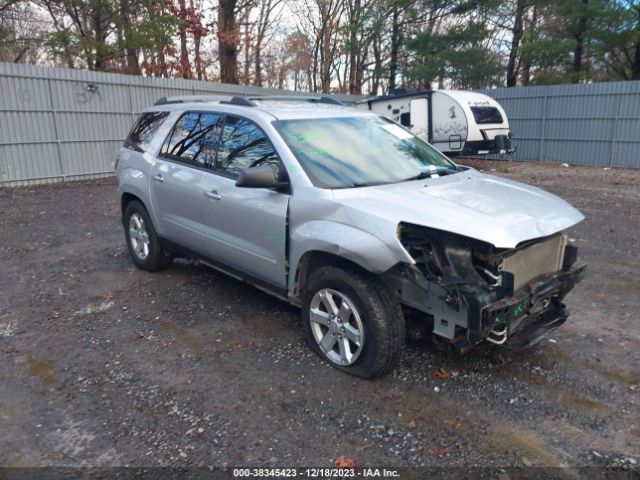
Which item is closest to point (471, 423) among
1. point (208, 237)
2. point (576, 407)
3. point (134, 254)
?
point (576, 407)

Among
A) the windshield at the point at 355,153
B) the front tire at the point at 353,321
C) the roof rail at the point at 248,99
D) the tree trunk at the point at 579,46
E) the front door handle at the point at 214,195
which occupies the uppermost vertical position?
the tree trunk at the point at 579,46

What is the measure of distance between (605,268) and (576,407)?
3317 mm

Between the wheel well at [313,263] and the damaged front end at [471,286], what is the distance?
0.31 metres

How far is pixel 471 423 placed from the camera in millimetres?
3062

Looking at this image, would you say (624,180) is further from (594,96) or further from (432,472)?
(432,472)

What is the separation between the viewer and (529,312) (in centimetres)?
341

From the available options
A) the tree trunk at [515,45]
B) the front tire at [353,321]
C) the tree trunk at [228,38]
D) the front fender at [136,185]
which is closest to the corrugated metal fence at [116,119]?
the tree trunk at [228,38]

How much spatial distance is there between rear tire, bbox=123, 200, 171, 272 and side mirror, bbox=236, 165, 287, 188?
2184 mm

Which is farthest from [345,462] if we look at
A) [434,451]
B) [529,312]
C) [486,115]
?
[486,115]

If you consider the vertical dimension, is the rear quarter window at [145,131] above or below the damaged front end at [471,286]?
above

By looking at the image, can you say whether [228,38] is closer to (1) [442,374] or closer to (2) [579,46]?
(2) [579,46]

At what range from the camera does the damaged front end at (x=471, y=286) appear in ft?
9.96

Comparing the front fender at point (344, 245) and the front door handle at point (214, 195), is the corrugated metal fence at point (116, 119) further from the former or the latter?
the front fender at point (344, 245)

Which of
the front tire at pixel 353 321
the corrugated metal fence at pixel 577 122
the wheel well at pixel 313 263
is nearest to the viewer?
the front tire at pixel 353 321
